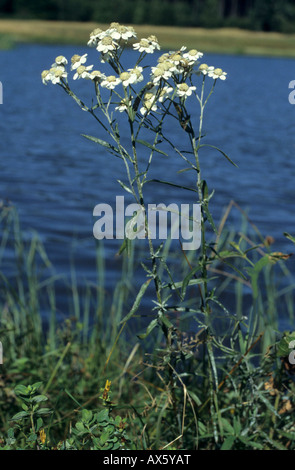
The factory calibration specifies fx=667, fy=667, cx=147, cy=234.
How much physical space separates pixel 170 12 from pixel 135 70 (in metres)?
70.0

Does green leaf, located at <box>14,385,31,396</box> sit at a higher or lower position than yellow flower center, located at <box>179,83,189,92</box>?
lower

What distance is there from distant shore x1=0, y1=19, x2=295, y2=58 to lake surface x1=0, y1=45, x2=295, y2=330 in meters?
38.3

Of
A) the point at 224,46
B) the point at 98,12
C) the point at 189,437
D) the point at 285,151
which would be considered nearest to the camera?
the point at 189,437

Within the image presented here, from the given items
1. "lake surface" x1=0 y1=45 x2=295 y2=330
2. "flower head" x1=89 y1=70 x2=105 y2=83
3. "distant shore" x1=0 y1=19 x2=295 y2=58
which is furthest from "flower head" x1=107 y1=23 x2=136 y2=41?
"distant shore" x1=0 y1=19 x2=295 y2=58

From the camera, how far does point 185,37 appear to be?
6216 centimetres

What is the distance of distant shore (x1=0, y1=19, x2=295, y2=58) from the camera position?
55978 mm

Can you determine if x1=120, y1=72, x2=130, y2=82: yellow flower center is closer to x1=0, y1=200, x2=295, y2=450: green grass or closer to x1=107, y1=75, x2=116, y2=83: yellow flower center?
x1=107, y1=75, x2=116, y2=83: yellow flower center

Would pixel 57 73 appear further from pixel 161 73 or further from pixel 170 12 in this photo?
pixel 170 12

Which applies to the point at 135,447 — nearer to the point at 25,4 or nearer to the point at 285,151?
the point at 285,151

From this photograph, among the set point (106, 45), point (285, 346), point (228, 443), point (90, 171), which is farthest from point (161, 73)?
point (90, 171)

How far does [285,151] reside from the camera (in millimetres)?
11766

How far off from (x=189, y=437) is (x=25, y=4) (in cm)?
7554

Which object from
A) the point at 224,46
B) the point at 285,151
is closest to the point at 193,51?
the point at 285,151
